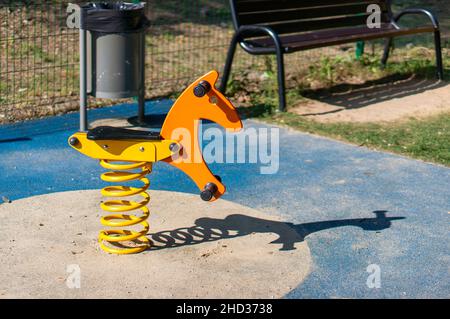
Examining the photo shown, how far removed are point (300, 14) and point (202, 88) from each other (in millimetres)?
5032

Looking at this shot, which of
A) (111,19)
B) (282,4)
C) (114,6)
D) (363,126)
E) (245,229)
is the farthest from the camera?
(282,4)

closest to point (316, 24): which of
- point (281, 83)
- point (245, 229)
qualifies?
point (281, 83)

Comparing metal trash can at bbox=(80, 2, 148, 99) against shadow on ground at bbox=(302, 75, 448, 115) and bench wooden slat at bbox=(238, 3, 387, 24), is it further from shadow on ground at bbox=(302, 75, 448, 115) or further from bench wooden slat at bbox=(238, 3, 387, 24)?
shadow on ground at bbox=(302, 75, 448, 115)

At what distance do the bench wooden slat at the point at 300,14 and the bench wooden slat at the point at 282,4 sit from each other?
0.13ft

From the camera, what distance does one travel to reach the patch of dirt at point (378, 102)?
8836mm

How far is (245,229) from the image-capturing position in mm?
5875

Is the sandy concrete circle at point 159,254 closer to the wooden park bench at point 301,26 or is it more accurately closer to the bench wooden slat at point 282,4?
the wooden park bench at point 301,26

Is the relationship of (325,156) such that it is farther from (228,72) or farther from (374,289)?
(374,289)

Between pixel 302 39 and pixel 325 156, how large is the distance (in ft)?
6.81

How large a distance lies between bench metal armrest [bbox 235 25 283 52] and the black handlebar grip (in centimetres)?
365

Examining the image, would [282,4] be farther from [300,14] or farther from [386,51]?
[386,51]

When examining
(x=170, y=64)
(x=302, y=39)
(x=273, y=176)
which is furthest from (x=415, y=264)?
(x=170, y=64)

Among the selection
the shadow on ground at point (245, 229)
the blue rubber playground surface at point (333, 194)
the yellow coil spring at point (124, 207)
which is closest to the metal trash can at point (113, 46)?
the blue rubber playground surface at point (333, 194)

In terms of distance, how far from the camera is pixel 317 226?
19.6 feet
